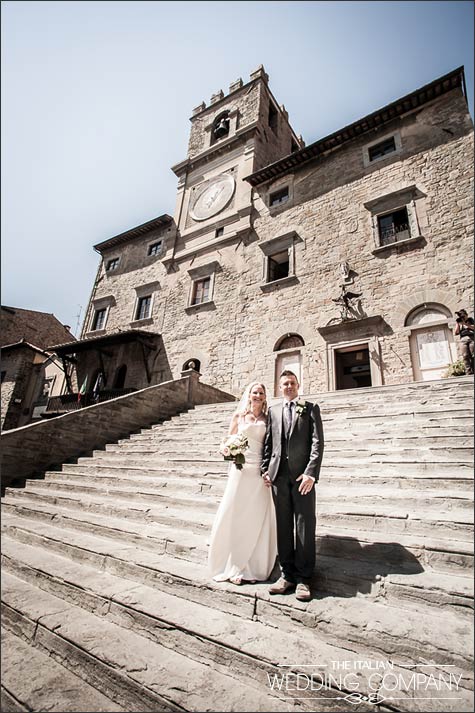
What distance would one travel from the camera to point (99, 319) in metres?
19.5

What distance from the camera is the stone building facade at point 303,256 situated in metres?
10.1

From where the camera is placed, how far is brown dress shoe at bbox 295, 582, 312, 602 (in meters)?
2.28

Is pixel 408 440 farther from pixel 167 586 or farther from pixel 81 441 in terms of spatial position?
pixel 81 441

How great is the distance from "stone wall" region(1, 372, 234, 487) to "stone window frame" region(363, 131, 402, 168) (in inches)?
429

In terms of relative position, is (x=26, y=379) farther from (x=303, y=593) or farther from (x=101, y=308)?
(x=303, y=593)

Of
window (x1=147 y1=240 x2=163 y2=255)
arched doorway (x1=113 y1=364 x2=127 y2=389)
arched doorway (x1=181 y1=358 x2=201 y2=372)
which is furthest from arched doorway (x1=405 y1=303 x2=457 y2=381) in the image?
window (x1=147 y1=240 x2=163 y2=255)

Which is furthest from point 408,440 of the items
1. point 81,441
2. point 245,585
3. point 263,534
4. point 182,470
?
point 81,441

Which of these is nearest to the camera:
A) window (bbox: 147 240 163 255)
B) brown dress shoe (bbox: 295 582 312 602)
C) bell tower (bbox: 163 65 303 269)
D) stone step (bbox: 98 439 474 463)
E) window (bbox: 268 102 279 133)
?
brown dress shoe (bbox: 295 582 312 602)

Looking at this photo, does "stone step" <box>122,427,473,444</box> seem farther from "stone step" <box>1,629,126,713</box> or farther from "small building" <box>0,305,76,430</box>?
"small building" <box>0,305,76,430</box>

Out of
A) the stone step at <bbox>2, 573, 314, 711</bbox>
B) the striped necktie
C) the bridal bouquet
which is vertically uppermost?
the striped necktie

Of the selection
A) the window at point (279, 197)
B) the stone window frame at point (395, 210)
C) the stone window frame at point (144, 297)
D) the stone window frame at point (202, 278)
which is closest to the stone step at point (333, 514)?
the stone window frame at point (395, 210)

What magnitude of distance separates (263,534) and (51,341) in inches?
1033

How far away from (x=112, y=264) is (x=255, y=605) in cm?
2175

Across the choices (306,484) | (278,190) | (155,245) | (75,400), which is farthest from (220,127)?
(306,484)
